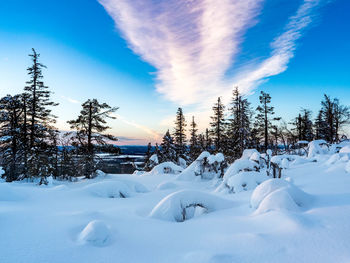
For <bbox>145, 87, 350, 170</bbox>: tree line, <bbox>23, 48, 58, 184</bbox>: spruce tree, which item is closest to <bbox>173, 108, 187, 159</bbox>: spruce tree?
<bbox>145, 87, 350, 170</bbox>: tree line

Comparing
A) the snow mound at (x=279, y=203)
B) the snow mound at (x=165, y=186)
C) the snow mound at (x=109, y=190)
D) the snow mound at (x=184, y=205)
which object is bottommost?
the snow mound at (x=165, y=186)

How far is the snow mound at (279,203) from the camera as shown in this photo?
14.7ft

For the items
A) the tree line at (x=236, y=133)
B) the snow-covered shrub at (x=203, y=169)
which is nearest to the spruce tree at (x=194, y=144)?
the tree line at (x=236, y=133)

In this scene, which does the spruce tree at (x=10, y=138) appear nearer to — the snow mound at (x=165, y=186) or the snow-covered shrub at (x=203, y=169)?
the snow mound at (x=165, y=186)

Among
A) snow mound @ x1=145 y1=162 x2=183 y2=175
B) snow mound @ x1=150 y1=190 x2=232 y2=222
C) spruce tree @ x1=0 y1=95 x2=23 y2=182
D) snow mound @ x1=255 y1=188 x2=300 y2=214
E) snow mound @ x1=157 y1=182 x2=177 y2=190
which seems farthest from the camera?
snow mound @ x1=145 y1=162 x2=183 y2=175

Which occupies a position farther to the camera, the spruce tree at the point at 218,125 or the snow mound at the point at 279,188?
the spruce tree at the point at 218,125

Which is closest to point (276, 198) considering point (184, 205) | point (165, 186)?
point (184, 205)

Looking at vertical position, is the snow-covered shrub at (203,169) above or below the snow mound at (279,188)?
below

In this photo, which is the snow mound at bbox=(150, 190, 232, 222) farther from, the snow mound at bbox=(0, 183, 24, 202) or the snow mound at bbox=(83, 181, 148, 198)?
the snow mound at bbox=(0, 183, 24, 202)

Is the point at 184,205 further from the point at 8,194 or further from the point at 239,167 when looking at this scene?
the point at 239,167

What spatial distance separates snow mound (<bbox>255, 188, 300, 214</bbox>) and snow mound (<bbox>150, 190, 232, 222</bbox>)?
139cm

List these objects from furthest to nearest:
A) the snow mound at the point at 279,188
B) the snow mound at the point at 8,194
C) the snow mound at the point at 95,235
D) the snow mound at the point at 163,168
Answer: the snow mound at the point at 163,168 < the snow mound at the point at 8,194 < the snow mound at the point at 279,188 < the snow mound at the point at 95,235

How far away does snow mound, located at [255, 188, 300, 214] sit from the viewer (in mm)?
4477

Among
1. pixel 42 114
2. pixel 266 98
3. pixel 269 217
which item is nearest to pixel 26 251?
pixel 269 217
